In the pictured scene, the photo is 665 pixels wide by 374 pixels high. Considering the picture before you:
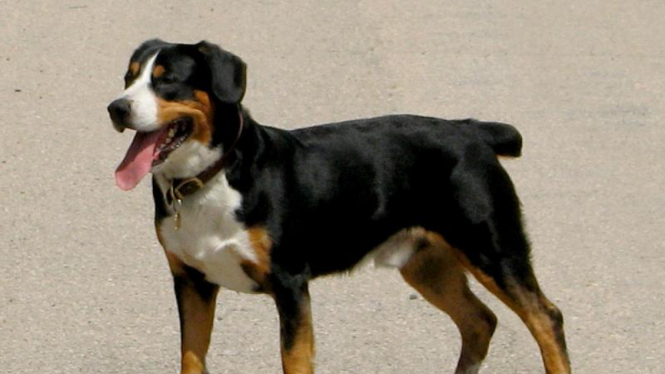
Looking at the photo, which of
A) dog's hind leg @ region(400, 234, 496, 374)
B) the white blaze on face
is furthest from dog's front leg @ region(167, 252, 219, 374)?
dog's hind leg @ region(400, 234, 496, 374)

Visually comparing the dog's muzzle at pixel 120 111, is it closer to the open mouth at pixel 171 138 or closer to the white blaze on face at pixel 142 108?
the white blaze on face at pixel 142 108

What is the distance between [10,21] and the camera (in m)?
12.6

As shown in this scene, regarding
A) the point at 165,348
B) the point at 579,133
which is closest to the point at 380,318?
the point at 165,348

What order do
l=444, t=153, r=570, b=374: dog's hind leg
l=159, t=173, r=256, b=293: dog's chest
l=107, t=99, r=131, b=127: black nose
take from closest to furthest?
l=107, t=99, r=131, b=127: black nose → l=159, t=173, r=256, b=293: dog's chest → l=444, t=153, r=570, b=374: dog's hind leg

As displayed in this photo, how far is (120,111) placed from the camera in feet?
17.1

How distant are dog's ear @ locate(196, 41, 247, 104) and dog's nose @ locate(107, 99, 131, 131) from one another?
0.30 m

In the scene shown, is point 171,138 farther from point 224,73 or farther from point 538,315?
point 538,315

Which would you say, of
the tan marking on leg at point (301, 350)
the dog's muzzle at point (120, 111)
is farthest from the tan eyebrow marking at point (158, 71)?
the tan marking on leg at point (301, 350)

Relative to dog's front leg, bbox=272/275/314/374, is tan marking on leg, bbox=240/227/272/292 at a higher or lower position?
higher

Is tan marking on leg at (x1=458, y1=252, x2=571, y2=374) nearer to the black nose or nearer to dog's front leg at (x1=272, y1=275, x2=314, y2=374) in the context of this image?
dog's front leg at (x1=272, y1=275, x2=314, y2=374)

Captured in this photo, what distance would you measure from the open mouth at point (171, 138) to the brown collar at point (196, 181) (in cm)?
14

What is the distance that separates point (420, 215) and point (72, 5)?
7812mm

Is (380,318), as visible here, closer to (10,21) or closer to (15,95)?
(15,95)

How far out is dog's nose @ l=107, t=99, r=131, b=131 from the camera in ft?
17.1
